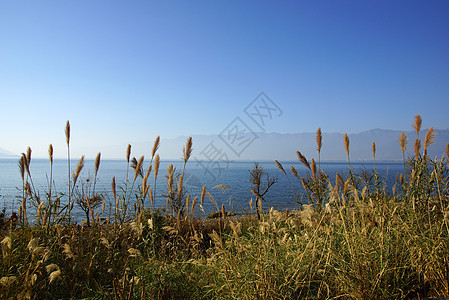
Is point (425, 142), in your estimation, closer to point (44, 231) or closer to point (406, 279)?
point (406, 279)

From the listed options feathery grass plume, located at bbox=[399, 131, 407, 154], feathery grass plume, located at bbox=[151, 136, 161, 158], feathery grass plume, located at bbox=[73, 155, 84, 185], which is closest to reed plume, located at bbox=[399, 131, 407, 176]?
feathery grass plume, located at bbox=[399, 131, 407, 154]

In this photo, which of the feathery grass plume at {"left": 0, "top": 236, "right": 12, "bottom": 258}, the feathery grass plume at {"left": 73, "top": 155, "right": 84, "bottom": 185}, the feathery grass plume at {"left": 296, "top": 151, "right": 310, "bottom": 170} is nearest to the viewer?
the feathery grass plume at {"left": 0, "top": 236, "right": 12, "bottom": 258}

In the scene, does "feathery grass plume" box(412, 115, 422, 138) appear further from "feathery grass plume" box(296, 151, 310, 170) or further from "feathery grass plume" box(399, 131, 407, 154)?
"feathery grass plume" box(296, 151, 310, 170)

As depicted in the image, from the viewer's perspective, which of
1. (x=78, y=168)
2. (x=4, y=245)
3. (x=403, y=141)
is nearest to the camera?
(x=4, y=245)

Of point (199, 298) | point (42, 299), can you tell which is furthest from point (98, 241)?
point (199, 298)

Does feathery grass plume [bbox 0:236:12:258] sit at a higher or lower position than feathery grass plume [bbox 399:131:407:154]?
lower

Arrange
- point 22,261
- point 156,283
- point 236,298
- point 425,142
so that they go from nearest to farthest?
point 236,298
point 156,283
point 22,261
point 425,142

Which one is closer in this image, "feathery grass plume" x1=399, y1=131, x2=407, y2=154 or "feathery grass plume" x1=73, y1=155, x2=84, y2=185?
"feathery grass plume" x1=73, y1=155, x2=84, y2=185

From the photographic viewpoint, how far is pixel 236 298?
2098 mm

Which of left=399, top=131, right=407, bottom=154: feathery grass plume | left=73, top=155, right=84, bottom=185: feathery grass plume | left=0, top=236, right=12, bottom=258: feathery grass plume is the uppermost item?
left=399, top=131, right=407, bottom=154: feathery grass plume

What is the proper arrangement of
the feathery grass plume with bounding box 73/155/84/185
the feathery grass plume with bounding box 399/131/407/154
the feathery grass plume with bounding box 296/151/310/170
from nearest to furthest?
1. the feathery grass plume with bounding box 73/155/84/185
2. the feathery grass plume with bounding box 296/151/310/170
3. the feathery grass plume with bounding box 399/131/407/154

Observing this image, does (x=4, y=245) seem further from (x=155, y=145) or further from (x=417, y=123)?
(x=417, y=123)

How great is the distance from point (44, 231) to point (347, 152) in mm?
4154

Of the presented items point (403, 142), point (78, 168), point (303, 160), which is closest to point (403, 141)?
point (403, 142)
